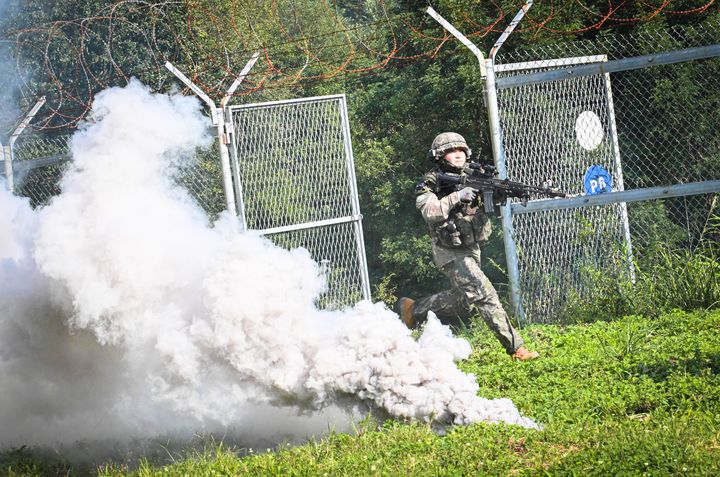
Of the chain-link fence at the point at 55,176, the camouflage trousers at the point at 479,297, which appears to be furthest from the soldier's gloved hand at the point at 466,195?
the chain-link fence at the point at 55,176

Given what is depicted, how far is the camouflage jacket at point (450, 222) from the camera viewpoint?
7785mm

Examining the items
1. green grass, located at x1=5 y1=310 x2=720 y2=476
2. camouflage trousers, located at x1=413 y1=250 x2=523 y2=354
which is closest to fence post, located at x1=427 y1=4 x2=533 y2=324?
camouflage trousers, located at x1=413 y1=250 x2=523 y2=354

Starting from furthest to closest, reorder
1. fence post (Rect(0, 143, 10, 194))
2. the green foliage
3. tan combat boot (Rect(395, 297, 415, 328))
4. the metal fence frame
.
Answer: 1. fence post (Rect(0, 143, 10, 194))
2. tan combat boot (Rect(395, 297, 415, 328))
3. the green foliage
4. the metal fence frame

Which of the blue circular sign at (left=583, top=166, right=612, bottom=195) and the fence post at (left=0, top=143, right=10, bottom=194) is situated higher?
the fence post at (left=0, top=143, right=10, bottom=194)

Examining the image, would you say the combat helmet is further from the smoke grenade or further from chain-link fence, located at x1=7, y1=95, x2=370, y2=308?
the smoke grenade

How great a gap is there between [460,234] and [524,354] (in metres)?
1.13

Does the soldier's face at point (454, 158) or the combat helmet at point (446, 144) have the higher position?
the combat helmet at point (446, 144)

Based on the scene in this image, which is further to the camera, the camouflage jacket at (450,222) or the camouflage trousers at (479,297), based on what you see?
the camouflage jacket at (450,222)

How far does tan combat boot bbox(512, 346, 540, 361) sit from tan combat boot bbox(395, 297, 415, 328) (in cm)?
143

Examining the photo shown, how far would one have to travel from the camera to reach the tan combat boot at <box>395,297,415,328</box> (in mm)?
8883

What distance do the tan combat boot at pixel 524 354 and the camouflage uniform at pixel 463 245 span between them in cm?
3

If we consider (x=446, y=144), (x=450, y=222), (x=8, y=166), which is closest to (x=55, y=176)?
(x=8, y=166)

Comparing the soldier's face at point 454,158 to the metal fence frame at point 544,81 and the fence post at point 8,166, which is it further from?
the fence post at point 8,166

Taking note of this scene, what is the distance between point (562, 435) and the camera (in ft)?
17.3
